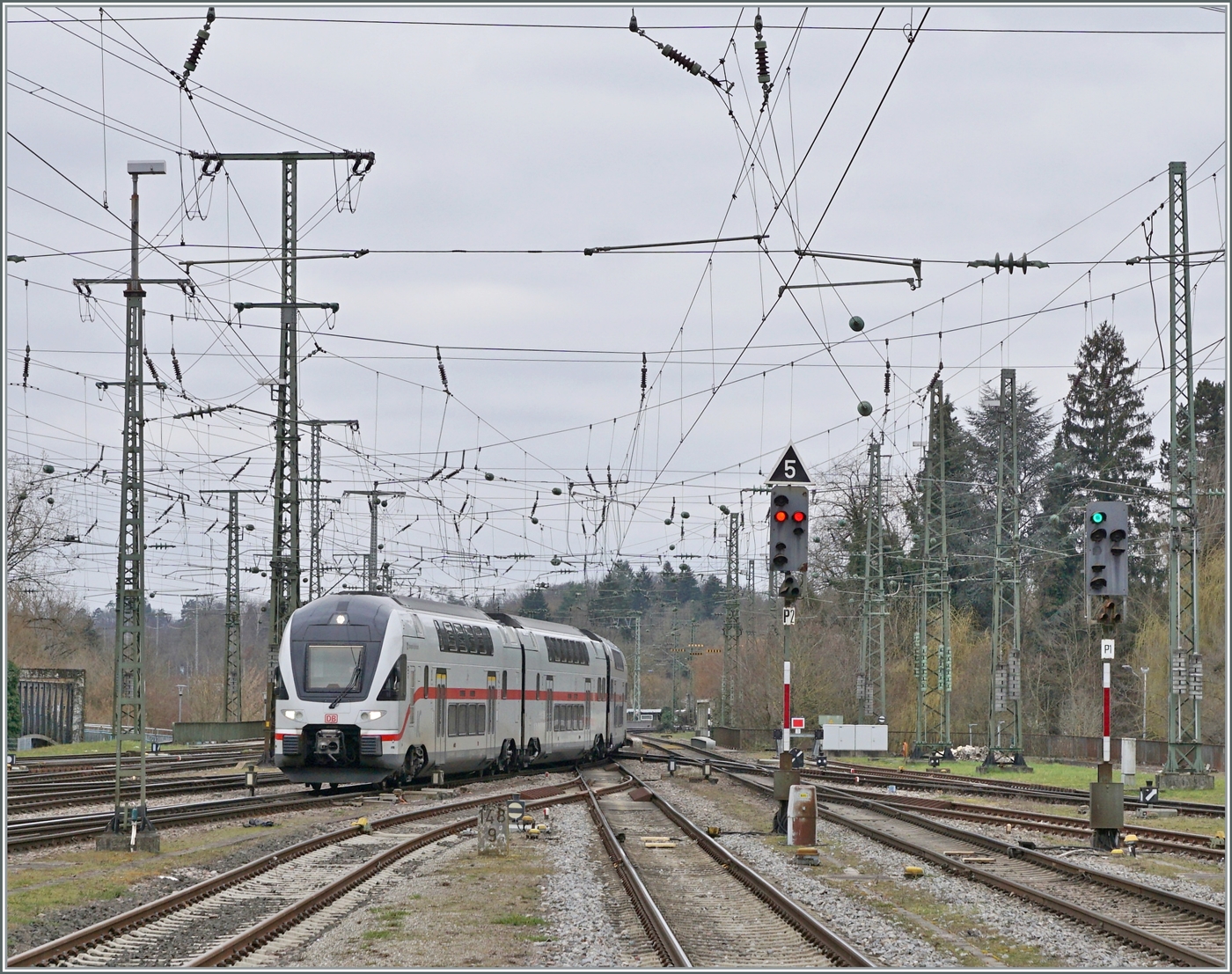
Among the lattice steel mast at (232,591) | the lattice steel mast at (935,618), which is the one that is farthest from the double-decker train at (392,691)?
the lattice steel mast at (232,591)

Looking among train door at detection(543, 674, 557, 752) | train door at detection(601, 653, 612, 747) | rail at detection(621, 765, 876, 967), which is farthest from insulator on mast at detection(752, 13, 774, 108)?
train door at detection(601, 653, 612, 747)

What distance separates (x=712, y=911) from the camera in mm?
14859

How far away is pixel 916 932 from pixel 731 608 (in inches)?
2499

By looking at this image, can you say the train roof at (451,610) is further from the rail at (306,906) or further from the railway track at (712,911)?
the railway track at (712,911)

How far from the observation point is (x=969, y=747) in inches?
2365

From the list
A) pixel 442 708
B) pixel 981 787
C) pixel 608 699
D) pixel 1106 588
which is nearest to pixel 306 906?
pixel 1106 588

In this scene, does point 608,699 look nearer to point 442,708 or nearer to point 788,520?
point 442,708

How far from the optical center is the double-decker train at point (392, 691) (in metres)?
30.4

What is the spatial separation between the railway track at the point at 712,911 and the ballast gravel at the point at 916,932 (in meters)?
0.35

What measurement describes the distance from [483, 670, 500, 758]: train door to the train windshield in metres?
7.64

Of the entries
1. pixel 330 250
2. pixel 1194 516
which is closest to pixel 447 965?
pixel 330 250

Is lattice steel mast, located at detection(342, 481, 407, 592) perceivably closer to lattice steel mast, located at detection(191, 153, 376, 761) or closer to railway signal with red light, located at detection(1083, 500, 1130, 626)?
lattice steel mast, located at detection(191, 153, 376, 761)

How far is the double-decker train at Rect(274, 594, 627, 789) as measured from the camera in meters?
30.4

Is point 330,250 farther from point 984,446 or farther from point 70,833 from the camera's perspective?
point 984,446
